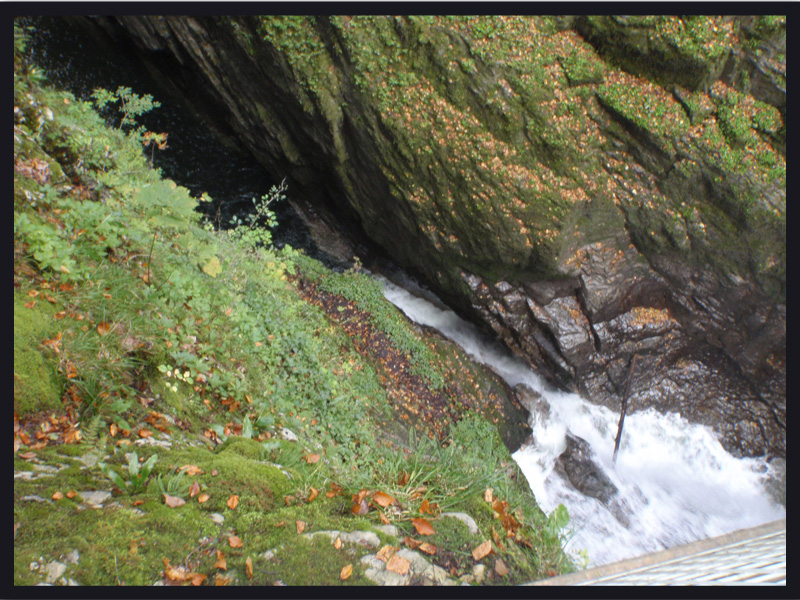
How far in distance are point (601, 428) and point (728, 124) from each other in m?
6.41

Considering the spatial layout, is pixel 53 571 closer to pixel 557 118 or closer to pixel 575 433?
pixel 557 118

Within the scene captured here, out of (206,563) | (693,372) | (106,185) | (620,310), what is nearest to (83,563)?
(206,563)

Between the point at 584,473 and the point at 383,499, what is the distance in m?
7.50

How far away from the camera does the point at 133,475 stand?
1.92m

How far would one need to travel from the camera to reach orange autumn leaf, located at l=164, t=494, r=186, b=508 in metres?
1.87

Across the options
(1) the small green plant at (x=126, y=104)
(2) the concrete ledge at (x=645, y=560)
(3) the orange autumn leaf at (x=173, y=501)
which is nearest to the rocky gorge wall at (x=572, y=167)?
(1) the small green plant at (x=126, y=104)

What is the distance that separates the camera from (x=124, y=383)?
8.69ft

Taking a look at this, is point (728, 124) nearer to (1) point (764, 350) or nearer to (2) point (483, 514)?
(1) point (764, 350)

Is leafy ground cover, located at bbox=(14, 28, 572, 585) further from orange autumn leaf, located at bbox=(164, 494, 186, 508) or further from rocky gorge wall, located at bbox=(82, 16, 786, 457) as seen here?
rocky gorge wall, located at bbox=(82, 16, 786, 457)

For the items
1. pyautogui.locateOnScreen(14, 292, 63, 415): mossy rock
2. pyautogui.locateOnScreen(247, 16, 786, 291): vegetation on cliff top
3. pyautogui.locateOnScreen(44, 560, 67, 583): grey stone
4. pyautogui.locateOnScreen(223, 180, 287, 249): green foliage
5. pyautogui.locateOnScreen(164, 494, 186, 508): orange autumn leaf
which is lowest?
pyautogui.locateOnScreen(44, 560, 67, 583): grey stone

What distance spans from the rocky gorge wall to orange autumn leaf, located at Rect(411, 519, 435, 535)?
6.37 metres

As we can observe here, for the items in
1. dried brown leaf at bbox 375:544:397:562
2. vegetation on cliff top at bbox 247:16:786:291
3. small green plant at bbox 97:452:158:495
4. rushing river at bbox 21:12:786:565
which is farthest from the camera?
rushing river at bbox 21:12:786:565

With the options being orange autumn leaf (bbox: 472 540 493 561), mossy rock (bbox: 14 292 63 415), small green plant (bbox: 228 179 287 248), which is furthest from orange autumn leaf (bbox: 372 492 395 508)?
small green plant (bbox: 228 179 287 248)

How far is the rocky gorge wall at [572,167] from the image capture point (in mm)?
6719
